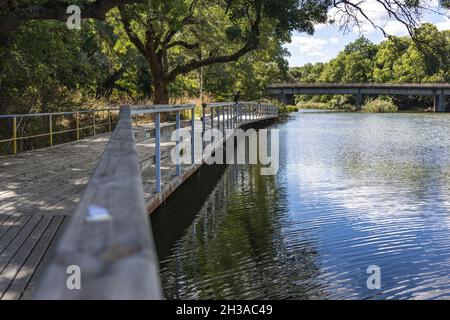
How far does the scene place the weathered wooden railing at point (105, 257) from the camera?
855mm

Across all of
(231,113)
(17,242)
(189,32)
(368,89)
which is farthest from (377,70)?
(17,242)

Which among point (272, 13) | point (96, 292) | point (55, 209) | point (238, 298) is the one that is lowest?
point (238, 298)

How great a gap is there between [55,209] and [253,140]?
1763 cm

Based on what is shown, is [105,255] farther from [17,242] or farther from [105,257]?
[17,242]

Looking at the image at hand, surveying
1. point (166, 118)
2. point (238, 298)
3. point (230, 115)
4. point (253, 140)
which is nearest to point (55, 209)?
point (238, 298)

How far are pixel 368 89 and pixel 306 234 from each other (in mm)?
86428

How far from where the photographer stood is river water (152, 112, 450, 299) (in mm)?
5406

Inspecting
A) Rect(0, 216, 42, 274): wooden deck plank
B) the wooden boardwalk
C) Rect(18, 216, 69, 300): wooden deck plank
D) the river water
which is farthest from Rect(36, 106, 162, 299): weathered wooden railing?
the river water

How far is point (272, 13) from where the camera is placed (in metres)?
14.2

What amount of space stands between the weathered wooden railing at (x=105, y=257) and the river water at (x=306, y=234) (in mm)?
4112

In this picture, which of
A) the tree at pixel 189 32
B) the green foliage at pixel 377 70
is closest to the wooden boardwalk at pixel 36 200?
the tree at pixel 189 32

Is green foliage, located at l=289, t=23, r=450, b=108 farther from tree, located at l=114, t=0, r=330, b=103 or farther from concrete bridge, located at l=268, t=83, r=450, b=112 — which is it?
tree, located at l=114, t=0, r=330, b=103

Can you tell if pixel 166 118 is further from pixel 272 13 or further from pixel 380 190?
pixel 380 190

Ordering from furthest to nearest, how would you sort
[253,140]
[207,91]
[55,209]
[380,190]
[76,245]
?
[207,91] → [253,140] → [380,190] → [55,209] → [76,245]
